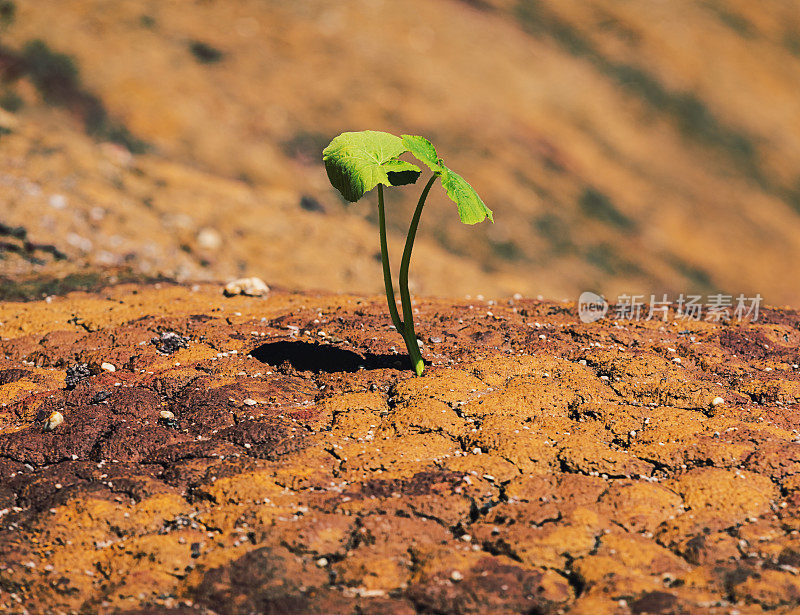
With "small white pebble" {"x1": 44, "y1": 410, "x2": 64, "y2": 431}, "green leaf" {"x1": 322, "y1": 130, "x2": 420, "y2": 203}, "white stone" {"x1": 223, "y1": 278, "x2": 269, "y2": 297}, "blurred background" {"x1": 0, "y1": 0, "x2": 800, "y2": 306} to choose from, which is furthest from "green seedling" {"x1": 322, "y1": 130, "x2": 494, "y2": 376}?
"blurred background" {"x1": 0, "y1": 0, "x2": 800, "y2": 306}

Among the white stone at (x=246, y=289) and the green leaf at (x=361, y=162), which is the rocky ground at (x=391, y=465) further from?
the green leaf at (x=361, y=162)

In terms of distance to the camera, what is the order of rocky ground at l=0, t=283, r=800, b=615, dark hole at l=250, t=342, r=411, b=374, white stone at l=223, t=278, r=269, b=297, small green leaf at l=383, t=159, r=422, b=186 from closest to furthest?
rocky ground at l=0, t=283, r=800, b=615, small green leaf at l=383, t=159, r=422, b=186, dark hole at l=250, t=342, r=411, b=374, white stone at l=223, t=278, r=269, b=297

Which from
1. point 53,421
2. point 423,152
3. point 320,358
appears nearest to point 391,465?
point 320,358

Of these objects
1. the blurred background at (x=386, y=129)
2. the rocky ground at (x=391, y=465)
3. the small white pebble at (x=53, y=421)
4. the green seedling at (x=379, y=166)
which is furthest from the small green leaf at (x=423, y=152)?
the blurred background at (x=386, y=129)

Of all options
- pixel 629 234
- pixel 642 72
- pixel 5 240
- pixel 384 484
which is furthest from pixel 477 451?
pixel 642 72

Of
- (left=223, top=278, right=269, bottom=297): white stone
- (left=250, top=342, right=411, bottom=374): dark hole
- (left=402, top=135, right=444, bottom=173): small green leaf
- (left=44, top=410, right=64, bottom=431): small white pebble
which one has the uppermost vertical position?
(left=402, top=135, right=444, bottom=173): small green leaf

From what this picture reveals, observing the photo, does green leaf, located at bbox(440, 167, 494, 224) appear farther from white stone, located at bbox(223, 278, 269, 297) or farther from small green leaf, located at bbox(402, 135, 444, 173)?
white stone, located at bbox(223, 278, 269, 297)
